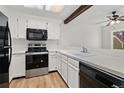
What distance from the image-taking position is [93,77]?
4.14 feet

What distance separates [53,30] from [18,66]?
1.70 meters

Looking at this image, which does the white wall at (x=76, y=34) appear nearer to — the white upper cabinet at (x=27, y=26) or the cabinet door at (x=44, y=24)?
the white upper cabinet at (x=27, y=26)

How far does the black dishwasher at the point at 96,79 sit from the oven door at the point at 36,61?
72.9 inches

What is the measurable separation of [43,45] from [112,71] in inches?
112

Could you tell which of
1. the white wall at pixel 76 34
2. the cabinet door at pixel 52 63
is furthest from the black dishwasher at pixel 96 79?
the white wall at pixel 76 34

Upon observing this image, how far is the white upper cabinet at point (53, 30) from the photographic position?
3439 mm

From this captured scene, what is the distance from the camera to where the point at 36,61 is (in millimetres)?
3070

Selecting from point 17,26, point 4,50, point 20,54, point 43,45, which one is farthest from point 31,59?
point 4,50

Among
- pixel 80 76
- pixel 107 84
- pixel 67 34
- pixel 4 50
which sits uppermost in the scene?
pixel 67 34

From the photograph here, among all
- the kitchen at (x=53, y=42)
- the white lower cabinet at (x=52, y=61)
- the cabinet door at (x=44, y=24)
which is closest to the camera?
the kitchen at (x=53, y=42)

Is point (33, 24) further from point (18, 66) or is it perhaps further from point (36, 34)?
point (18, 66)

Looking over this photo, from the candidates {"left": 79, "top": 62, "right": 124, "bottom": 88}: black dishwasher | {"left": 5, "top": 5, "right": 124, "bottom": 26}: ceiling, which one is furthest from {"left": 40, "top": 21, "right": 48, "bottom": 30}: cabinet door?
{"left": 79, "top": 62, "right": 124, "bottom": 88}: black dishwasher

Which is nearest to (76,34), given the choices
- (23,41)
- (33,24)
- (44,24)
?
(44,24)

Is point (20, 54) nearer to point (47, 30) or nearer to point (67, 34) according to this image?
point (47, 30)
